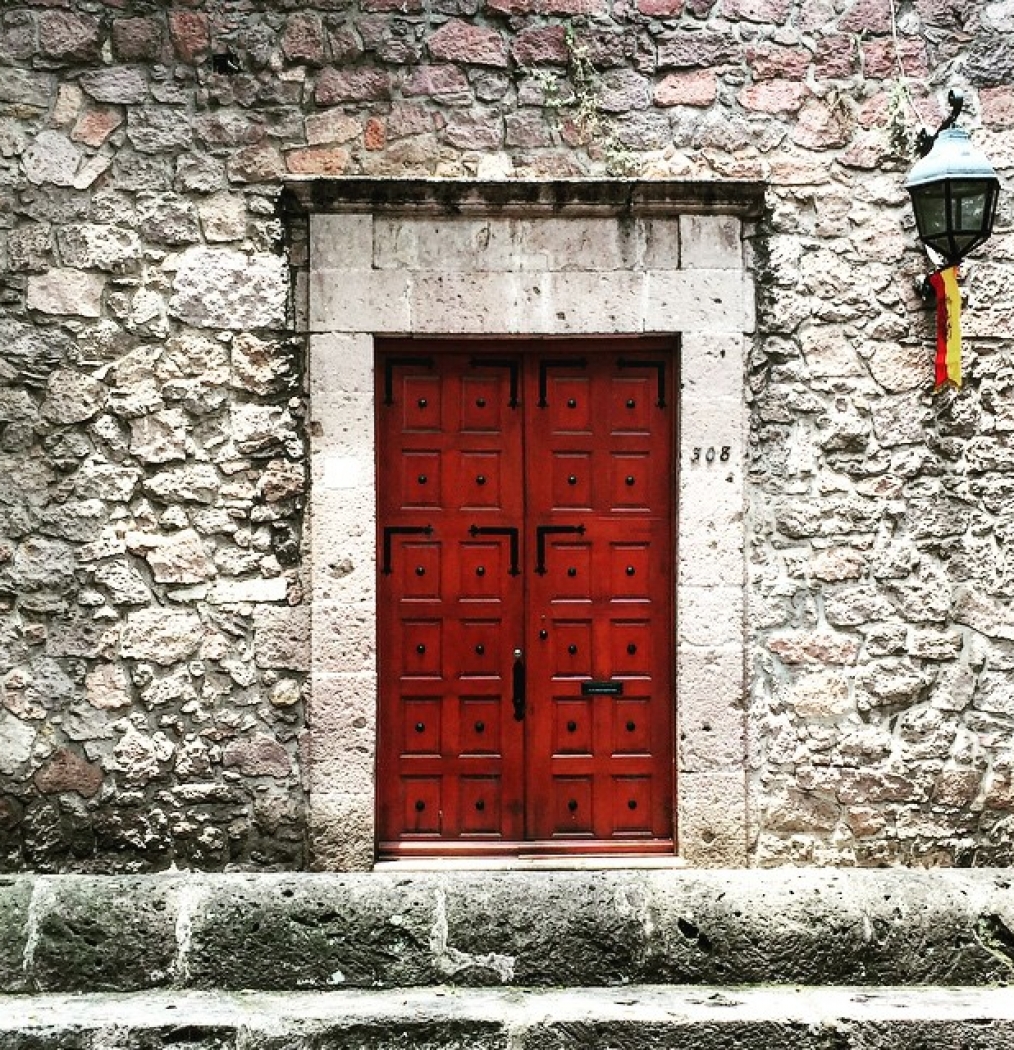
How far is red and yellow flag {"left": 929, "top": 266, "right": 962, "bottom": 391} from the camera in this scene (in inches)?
182

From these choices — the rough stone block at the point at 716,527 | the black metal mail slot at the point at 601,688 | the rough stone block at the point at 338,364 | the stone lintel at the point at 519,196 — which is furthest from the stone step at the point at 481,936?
the stone lintel at the point at 519,196

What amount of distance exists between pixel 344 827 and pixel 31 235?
97.1 inches

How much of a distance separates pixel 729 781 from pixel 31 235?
10.8 ft

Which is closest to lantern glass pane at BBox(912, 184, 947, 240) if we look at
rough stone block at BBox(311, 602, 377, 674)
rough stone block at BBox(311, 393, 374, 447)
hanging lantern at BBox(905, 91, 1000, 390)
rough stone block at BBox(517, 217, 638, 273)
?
hanging lantern at BBox(905, 91, 1000, 390)

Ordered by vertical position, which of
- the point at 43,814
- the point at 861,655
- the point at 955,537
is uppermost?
the point at 955,537

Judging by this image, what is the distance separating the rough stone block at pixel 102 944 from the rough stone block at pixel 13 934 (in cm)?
4

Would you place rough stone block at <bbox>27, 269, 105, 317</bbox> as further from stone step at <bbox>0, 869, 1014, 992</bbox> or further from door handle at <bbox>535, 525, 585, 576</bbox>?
stone step at <bbox>0, 869, 1014, 992</bbox>

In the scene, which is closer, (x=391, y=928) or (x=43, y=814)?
(x=391, y=928)

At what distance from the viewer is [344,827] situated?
468cm

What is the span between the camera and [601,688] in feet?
15.9

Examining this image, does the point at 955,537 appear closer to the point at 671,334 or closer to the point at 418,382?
the point at 671,334

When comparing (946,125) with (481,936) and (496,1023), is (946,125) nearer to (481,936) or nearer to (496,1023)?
(481,936)

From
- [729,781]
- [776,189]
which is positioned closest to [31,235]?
[776,189]

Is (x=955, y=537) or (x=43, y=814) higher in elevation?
(x=955, y=537)
